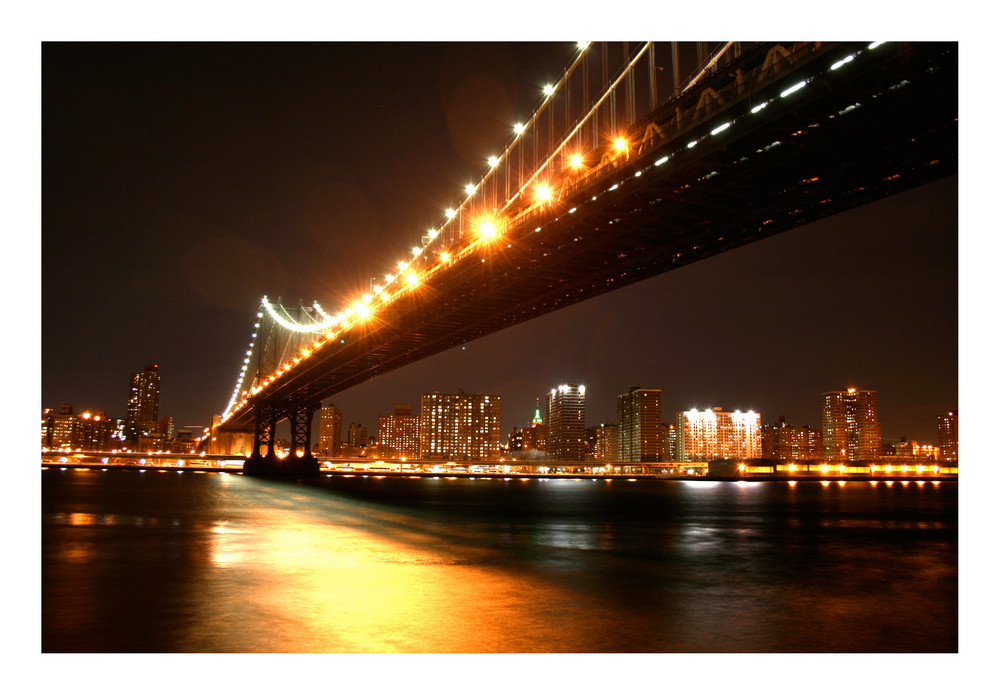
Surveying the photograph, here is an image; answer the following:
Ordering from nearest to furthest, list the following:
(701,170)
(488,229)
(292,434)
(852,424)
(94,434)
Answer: (701,170) < (488,229) < (292,434) < (852,424) < (94,434)

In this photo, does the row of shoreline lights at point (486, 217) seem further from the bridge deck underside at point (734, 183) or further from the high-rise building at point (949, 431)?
the high-rise building at point (949, 431)

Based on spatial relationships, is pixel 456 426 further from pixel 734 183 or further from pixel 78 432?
pixel 734 183

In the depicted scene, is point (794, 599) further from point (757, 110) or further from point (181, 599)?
point (757, 110)

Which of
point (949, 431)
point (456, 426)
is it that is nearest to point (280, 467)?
point (949, 431)

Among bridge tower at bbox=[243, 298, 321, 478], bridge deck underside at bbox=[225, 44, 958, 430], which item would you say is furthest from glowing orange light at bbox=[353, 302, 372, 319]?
bridge tower at bbox=[243, 298, 321, 478]
